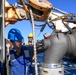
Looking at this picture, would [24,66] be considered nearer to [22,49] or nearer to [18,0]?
[22,49]

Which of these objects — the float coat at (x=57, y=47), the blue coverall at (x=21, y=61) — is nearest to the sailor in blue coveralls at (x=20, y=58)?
the blue coverall at (x=21, y=61)

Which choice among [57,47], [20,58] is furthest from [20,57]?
[57,47]

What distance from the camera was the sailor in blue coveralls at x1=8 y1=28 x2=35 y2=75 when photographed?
2803mm

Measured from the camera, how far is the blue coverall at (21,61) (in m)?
2.83

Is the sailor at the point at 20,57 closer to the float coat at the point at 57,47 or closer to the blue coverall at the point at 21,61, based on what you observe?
the blue coverall at the point at 21,61

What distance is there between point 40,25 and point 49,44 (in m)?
0.49

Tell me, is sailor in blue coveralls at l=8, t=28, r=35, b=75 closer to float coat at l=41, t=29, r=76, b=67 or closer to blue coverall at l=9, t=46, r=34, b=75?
blue coverall at l=9, t=46, r=34, b=75

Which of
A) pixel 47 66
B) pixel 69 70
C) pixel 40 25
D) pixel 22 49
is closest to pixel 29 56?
pixel 22 49

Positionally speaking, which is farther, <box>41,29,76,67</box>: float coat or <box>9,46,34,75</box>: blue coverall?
<box>9,46,34,75</box>: blue coverall

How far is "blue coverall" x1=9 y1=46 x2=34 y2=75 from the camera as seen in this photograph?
283 centimetres

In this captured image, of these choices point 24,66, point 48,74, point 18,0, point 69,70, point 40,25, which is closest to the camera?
point 48,74

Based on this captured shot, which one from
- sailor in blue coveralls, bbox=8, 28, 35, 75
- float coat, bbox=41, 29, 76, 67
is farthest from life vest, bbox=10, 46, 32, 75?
float coat, bbox=41, 29, 76, 67

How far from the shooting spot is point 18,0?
237 cm

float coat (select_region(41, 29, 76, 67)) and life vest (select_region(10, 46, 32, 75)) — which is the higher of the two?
float coat (select_region(41, 29, 76, 67))
